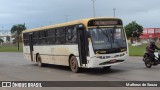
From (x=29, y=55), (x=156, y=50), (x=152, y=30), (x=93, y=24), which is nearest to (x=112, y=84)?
(x=93, y=24)

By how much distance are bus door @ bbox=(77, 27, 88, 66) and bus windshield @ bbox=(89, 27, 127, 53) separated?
531 mm

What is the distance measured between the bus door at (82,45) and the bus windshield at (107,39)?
53 centimetres

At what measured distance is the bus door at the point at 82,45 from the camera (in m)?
18.4

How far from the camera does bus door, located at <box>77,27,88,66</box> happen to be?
18375mm

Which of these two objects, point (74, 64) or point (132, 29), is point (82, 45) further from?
point (132, 29)

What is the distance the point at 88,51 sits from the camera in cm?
1805

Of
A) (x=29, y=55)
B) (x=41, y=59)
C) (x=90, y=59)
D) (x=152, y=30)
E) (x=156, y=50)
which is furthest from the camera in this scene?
(x=152, y=30)

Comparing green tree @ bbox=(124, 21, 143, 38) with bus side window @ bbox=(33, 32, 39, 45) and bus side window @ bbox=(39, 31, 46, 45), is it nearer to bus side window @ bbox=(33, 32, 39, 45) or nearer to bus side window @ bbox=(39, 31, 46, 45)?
bus side window @ bbox=(33, 32, 39, 45)

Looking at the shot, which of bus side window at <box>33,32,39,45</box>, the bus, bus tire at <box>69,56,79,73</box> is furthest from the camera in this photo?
bus side window at <box>33,32,39,45</box>

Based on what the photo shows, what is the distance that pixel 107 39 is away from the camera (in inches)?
717

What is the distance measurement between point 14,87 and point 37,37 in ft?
39.2

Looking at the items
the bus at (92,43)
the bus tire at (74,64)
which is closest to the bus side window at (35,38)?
the bus at (92,43)

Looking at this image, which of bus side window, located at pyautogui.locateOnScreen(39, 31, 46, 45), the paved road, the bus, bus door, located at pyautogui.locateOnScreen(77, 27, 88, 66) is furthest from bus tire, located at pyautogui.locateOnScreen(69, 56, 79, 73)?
bus side window, located at pyautogui.locateOnScreen(39, 31, 46, 45)

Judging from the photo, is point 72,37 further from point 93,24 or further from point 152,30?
point 152,30
